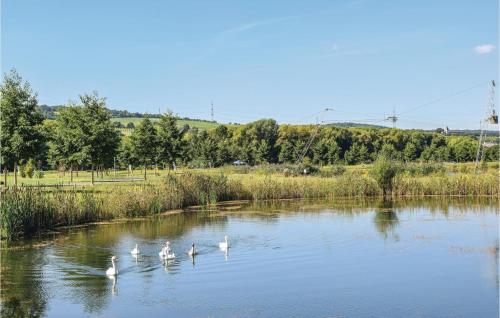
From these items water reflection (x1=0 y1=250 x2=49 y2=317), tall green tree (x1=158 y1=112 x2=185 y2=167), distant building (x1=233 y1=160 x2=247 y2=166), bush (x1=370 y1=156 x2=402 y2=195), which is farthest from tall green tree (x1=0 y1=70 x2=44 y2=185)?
distant building (x1=233 y1=160 x2=247 y2=166)

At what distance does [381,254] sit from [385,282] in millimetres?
4801

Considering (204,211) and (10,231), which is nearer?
(10,231)

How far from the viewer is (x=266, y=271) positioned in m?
19.5

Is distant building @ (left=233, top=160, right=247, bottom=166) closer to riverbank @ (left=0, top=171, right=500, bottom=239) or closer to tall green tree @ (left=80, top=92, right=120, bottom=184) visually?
riverbank @ (left=0, top=171, right=500, bottom=239)

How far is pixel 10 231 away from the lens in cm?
2503

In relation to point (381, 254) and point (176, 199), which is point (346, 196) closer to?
point (176, 199)

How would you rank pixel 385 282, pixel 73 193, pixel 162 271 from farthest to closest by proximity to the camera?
pixel 73 193 → pixel 162 271 → pixel 385 282

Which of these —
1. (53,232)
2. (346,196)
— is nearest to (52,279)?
(53,232)

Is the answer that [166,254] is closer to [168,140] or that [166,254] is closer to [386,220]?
[386,220]

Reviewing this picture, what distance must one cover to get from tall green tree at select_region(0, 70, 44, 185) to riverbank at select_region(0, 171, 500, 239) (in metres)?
3.29

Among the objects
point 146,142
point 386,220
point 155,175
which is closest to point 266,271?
point 386,220

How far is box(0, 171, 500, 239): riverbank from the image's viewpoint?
1049 inches

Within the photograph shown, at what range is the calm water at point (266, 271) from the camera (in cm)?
1530

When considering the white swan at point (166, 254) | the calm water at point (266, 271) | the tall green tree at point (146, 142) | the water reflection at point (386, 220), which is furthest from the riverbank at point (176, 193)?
the tall green tree at point (146, 142)
